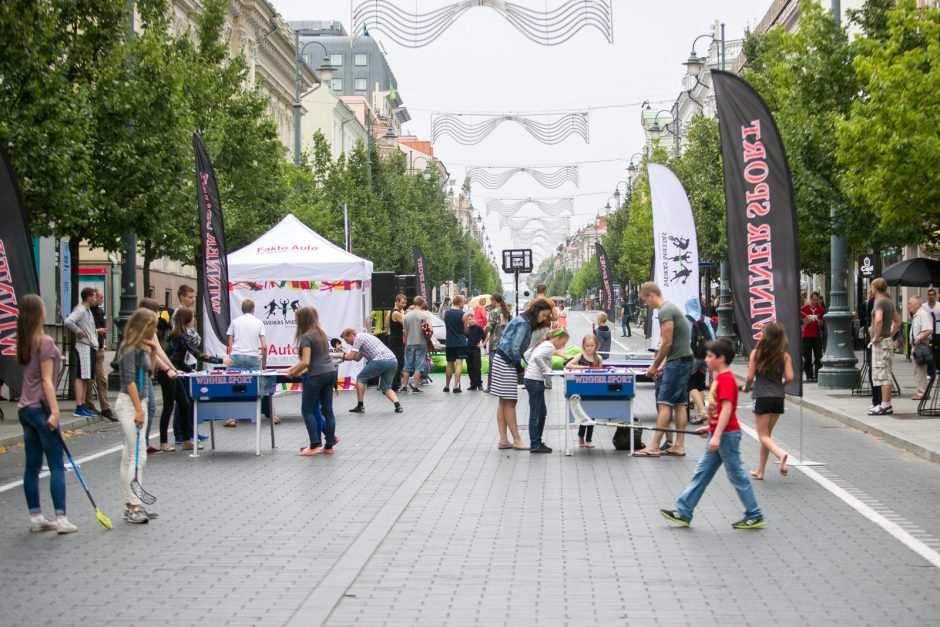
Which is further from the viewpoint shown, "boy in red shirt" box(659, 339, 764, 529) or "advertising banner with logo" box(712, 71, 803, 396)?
"advertising banner with logo" box(712, 71, 803, 396)

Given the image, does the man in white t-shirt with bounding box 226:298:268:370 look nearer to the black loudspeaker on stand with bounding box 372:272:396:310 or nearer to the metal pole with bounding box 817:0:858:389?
the metal pole with bounding box 817:0:858:389

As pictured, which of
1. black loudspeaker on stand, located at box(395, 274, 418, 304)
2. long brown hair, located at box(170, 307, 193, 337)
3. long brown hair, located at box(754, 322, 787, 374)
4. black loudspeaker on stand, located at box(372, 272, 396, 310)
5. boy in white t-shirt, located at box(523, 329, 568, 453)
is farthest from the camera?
black loudspeaker on stand, located at box(395, 274, 418, 304)

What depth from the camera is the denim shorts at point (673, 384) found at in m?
15.0

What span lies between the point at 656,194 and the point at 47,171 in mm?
10449

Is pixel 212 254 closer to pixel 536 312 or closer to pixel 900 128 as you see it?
pixel 536 312

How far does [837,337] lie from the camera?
26.2 meters

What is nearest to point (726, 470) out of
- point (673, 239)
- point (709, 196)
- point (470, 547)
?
point (470, 547)

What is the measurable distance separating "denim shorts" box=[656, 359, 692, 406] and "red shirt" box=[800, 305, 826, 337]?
38.4ft

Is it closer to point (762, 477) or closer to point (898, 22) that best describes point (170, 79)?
point (898, 22)

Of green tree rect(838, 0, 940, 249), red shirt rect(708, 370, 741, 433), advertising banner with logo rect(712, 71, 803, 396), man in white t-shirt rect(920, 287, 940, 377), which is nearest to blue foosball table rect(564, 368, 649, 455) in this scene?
advertising banner with logo rect(712, 71, 803, 396)

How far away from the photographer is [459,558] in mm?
8953

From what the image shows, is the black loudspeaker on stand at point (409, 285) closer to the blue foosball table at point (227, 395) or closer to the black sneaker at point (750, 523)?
the blue foosball table at point (227, 395)

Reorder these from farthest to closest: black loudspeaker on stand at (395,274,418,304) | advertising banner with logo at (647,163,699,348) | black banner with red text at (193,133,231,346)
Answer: black loudspeaker on stand at (395,274,418,304) < advertising banner with logo at (647,163,699,348) < black banner with red text at (193,133,231,346)

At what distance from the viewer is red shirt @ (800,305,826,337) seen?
27.1 m
